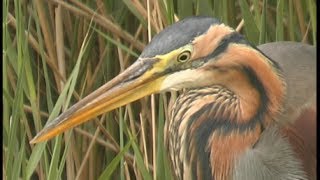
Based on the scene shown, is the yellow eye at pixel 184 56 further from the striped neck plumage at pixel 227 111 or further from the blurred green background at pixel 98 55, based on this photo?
the blurred green background at pixel 98 55

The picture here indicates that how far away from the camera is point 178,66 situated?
1.52 m

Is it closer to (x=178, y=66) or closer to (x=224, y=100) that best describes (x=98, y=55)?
(x=224, y=100)

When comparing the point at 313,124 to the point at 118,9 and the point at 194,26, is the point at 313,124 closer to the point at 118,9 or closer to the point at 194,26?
the point at 194,26

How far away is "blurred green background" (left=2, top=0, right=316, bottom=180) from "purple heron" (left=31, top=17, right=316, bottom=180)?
82 millimetres

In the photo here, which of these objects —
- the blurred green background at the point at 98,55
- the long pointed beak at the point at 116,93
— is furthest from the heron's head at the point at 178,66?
the blurred green background at the point at 98,55

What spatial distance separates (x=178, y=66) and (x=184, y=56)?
2 centimetres

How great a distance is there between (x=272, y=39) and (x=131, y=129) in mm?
361

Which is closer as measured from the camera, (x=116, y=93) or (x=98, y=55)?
(x=116, y=93)

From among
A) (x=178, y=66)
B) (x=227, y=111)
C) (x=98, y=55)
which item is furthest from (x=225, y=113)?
(x=98, y=55)

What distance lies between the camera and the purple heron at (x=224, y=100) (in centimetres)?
152

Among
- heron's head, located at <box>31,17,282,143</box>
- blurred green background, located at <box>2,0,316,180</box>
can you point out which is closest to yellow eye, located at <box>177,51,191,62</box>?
heron's head, located at <box>31,17,282,143</box>

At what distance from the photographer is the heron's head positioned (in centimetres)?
149

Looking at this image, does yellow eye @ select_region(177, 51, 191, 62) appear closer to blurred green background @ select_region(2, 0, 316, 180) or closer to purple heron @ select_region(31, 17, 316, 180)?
purple heron @ select_region(31, 17, 316, 180)

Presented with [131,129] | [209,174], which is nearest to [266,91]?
[209,174]
